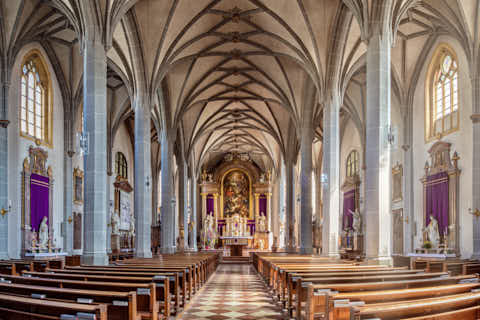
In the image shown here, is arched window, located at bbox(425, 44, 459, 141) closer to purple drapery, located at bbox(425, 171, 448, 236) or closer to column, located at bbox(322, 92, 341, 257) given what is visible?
purple drapery, located at bbox(425, 171, 448, 236)

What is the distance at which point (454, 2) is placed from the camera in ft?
57.0

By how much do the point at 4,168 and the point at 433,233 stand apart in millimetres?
18996

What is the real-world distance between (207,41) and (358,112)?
1032 cm

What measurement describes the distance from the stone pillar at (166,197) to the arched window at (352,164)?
13.0 m

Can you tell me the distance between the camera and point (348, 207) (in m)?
32.6

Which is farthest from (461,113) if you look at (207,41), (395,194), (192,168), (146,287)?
(192,168)

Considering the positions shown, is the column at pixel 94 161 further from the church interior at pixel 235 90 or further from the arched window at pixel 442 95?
the arched window at pixel 442 95

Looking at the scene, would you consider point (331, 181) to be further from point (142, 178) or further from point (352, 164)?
point (352, 164)

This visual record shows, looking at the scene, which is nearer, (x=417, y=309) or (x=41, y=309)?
(x=417, y=309)

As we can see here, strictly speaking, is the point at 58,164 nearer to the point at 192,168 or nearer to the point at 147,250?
the point at 147,250

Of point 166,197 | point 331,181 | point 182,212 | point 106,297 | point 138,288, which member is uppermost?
point 331,181

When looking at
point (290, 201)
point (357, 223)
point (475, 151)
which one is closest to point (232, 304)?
point (475, 151)

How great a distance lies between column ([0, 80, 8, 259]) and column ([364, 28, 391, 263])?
14.5 metres

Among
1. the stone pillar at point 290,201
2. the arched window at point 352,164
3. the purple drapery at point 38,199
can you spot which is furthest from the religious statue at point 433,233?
the purple drapery at point 38,199
